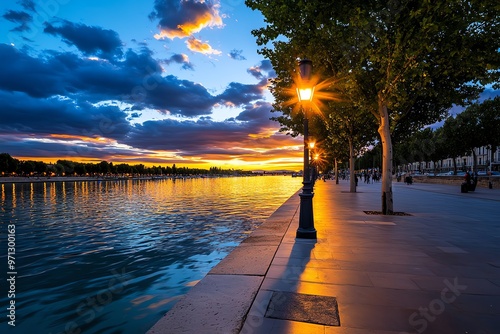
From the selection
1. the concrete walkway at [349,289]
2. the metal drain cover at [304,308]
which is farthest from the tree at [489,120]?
the metal drain cover at [304,308]

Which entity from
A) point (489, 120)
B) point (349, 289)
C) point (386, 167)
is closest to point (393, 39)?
point (386, 167)

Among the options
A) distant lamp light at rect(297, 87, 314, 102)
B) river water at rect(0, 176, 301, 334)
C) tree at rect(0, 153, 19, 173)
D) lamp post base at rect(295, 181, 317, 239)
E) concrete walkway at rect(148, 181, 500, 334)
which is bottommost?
river water at rect(0, 176, 301, 334)

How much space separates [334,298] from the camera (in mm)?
4238

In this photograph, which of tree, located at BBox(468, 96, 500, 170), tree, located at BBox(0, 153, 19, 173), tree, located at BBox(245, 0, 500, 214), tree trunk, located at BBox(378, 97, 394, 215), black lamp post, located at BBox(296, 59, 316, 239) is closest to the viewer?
black lamp post, located at BBox(296, 59, 316, 239)

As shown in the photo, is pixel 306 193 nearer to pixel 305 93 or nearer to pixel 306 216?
pixel 306 216

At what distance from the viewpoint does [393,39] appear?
39.8 feet

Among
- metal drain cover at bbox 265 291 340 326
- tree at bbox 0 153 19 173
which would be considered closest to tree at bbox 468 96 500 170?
metal drain cover at bbox 265 291 340 326

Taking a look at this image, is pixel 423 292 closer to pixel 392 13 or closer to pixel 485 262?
pixel 485 262

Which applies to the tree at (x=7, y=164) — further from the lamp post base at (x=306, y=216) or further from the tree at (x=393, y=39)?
the lamp post base at (x=306, y=216)

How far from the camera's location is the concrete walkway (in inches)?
Answer: 138

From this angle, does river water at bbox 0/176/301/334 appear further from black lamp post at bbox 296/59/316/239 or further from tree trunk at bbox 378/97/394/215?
tree trunk at bbox 378/97/394/215

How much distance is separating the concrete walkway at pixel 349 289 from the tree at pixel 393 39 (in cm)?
705

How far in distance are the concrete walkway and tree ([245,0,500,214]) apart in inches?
278

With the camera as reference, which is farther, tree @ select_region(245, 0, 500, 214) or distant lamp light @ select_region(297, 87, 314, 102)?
tree @ select_region(245, 0, 500, 214)
